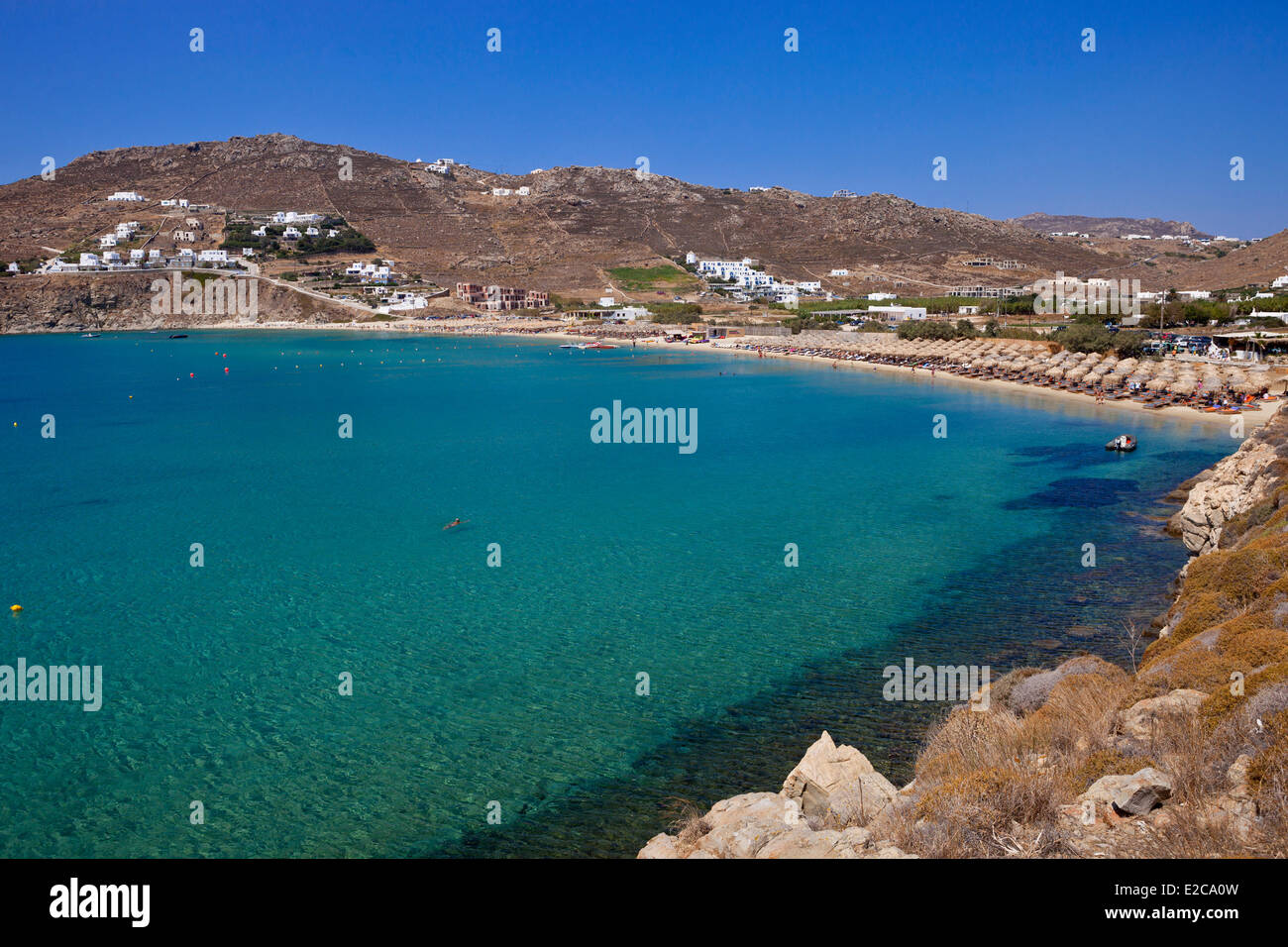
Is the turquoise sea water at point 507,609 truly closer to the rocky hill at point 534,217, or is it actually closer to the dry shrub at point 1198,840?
the dry shrub at point 1198,840

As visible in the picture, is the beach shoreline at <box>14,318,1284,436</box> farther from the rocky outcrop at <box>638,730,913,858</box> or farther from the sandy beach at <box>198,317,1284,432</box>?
the rocky outcrop at <box>638,730,913,858</box>

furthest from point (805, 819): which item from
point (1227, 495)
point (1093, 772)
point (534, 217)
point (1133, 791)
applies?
point (534, 217)

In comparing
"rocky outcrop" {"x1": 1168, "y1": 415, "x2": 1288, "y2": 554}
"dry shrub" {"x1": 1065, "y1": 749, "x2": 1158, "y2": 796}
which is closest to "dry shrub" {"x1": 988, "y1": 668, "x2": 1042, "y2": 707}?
"dry shrub" {"x1": 1065, "y1": 749, "x2": 1158, "y2": 796}

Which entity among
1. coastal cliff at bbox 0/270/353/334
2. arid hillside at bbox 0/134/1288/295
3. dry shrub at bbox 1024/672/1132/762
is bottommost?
dry shrub at bbox 1024/672/1132/762

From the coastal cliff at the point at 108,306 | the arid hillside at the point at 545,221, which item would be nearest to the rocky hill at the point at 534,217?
the arid hillside at the point at 545,221

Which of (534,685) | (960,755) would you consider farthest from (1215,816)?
(534,685)

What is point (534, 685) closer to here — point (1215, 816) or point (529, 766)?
point (529, 766)
